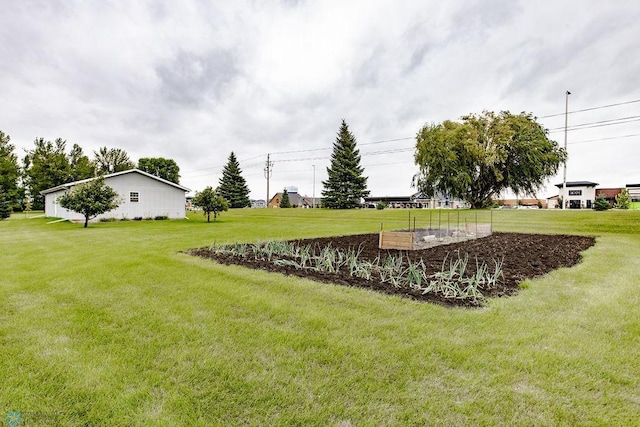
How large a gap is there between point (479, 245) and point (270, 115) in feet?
47.1

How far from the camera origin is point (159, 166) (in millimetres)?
50938

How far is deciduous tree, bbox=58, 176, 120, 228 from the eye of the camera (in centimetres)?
1562

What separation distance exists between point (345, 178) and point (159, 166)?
30.5 metres

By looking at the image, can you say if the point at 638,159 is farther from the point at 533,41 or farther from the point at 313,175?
the point at 313,175

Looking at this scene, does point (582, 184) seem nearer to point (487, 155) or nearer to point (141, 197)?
point (487, 155)

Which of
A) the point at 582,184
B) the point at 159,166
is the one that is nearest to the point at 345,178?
the point at 159,166

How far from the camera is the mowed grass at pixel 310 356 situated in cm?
198

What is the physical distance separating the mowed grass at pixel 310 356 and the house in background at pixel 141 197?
19.1 m

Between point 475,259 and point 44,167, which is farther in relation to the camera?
point 44,167

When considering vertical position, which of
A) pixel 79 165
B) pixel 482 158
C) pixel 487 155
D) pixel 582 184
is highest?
pixel 79 165

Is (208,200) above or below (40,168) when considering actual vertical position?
below

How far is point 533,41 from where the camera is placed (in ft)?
41.7

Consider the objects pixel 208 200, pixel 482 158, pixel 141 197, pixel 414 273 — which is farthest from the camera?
pixel 482 158

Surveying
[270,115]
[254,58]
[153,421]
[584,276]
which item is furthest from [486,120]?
[153,421]
